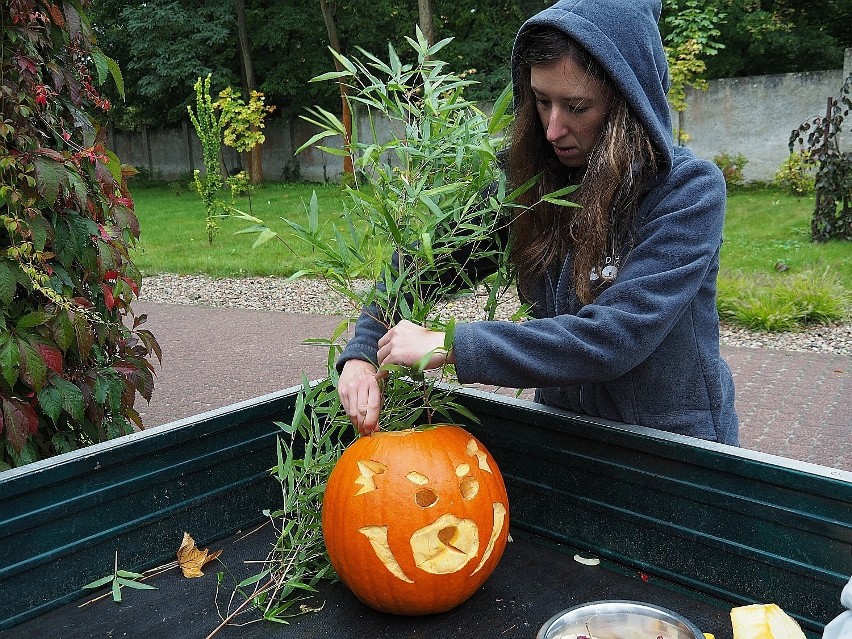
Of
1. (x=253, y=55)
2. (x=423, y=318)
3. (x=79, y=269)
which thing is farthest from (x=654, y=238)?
(x=253, y=55)

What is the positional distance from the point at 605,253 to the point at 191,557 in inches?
47.8

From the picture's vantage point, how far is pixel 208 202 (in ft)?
41.7

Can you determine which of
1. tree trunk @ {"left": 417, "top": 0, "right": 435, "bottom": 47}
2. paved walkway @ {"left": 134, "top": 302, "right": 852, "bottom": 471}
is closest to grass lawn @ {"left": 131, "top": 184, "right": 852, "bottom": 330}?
paved walkway @ {"left": 134, "top": 302, "right": 852, "bottom": 471}

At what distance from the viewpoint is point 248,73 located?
23.5 metres

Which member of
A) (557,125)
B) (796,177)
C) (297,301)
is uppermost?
(557,125)

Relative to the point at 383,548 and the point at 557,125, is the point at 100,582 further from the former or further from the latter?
the point at 557,125

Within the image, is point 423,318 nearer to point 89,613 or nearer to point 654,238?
point 654,238

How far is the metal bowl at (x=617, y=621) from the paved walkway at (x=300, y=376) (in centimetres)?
296

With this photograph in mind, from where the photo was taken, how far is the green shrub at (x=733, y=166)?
15.1m

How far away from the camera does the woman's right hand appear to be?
5.84ft

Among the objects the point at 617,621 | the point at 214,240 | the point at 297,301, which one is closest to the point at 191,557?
the point at 617,621

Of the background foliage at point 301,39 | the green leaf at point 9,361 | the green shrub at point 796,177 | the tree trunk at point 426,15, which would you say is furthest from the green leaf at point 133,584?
the background foliage at point 301,39

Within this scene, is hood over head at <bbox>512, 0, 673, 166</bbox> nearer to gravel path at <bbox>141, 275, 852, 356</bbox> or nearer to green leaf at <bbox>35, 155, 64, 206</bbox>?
green leaf at <bbox>35, 155, 64, 206</bbox>

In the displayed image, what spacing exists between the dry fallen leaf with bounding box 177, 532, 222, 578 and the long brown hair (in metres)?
1.03
